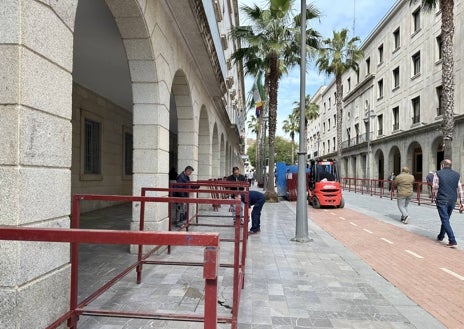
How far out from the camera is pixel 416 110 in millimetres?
27000

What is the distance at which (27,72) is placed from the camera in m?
3.06

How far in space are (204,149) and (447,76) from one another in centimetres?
983

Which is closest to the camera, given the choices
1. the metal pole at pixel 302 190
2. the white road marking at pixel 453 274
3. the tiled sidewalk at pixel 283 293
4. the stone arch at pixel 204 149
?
the tiled sidewalk at pixel 283 293

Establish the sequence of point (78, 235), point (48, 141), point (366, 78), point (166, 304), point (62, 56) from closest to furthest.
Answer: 1. point (78, 235)
2. point (48, 141)
3. point (62, 56)
4. point (166, 304)
5. point (366, 78)

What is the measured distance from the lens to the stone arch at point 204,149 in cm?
1472

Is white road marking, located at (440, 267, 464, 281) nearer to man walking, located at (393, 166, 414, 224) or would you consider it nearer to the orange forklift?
man walking, located at (393, 166, 414, 224)

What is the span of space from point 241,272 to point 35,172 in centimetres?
267

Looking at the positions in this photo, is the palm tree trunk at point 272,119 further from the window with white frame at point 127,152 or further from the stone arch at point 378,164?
the stone arch at point 378,164

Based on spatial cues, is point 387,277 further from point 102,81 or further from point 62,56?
point 102,81

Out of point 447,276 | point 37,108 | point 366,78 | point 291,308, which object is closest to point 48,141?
point 37,108

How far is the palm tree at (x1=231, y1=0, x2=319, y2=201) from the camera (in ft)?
56.0

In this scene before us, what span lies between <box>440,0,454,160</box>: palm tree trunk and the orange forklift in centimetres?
439

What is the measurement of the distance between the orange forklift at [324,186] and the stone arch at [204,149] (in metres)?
4.98

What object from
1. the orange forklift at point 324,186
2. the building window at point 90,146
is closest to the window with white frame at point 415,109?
the orange forklift at point 324,186
